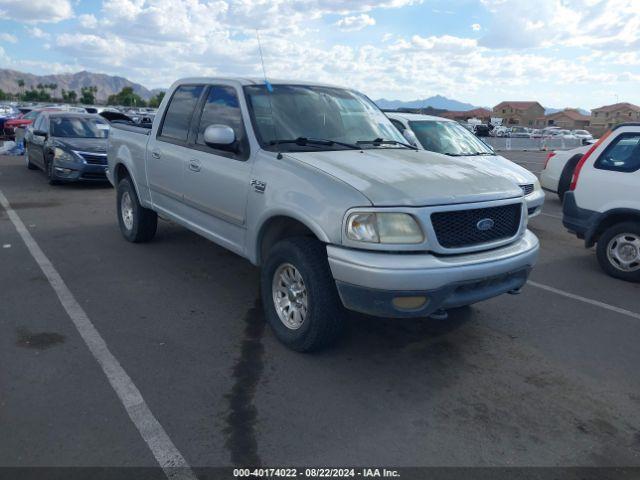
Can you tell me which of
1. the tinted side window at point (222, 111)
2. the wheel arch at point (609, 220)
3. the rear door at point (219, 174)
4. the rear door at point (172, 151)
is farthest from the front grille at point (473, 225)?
the wheel arch at point (609, 220)

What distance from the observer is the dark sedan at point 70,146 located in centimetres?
1151

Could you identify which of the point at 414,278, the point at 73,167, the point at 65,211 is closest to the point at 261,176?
the point at 414,278

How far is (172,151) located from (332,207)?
105 inches

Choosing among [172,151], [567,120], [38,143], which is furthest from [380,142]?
[567,120]

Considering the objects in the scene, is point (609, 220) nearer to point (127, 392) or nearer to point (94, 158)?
point (127, 392)

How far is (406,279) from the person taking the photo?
11.5 feet

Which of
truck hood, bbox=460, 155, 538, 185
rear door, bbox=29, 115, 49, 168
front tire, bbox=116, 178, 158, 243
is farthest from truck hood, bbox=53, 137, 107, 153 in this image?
truck hood, bbox=460, 155, 538, 185

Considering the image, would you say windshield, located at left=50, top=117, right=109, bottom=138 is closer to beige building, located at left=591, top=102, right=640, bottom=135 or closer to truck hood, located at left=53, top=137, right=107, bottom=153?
truck hood, located at left=53, top=137, right=107, bottom=153

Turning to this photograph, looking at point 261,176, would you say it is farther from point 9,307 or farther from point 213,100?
point 9,307

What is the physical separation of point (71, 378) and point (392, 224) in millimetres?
2390

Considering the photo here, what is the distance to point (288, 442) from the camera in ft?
10.2

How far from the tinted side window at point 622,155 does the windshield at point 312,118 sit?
10.1ft

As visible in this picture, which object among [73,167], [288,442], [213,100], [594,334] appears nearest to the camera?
[288,442]

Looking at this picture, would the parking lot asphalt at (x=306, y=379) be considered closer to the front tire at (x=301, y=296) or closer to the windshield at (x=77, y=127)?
the front tire at (x=301, y=296)
